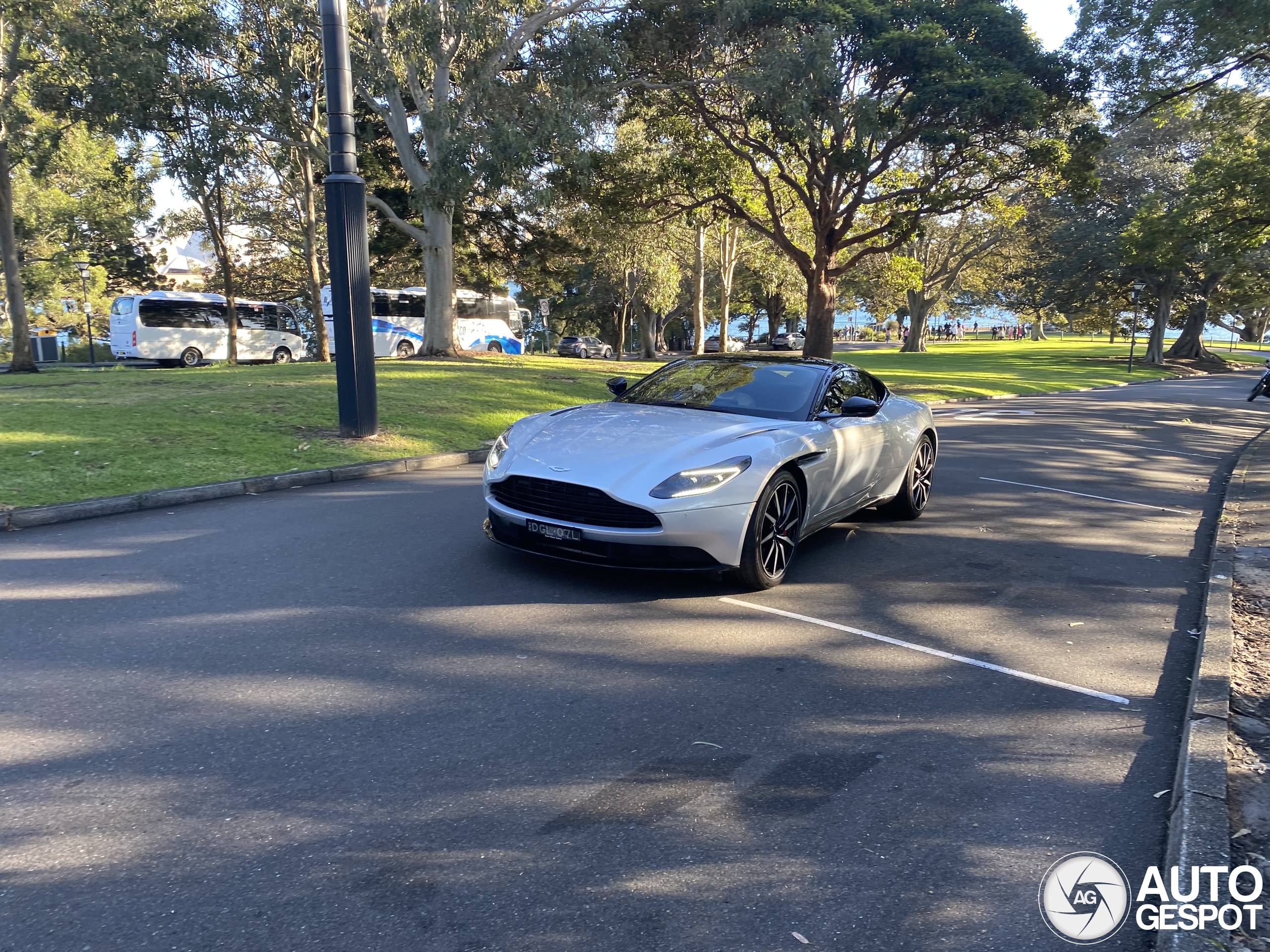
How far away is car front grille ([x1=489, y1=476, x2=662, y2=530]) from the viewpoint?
204 inches

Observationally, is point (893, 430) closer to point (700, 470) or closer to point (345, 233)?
point (700, 470)

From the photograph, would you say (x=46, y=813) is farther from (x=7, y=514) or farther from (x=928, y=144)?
(x=928, y=144)

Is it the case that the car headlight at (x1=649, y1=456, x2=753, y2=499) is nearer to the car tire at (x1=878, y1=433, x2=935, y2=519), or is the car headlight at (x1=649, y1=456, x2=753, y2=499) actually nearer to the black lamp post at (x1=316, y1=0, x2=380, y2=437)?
the car tire at (x1=878, y1=433, x2=935, y2=519)

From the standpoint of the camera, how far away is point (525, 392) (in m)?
17.1

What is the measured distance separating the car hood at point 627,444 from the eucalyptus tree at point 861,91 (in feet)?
46.3

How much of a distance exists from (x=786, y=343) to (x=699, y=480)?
6564 cm

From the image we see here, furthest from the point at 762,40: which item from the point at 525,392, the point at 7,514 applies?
the point at 7,514

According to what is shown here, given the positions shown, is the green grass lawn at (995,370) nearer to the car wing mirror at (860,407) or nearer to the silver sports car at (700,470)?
the silver sports car at (700,470)

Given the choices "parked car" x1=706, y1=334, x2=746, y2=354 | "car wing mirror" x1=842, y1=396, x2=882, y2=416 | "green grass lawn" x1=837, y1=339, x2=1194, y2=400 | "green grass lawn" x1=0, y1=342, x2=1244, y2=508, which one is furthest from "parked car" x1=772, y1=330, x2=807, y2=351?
"car wing mirror" x1=842, y1=396, x2=882, y2=416

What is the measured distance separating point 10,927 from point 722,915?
2004 millimetres

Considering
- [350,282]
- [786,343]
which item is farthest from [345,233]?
[786,343]

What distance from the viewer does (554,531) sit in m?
5.37

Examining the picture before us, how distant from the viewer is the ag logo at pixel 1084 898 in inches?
104

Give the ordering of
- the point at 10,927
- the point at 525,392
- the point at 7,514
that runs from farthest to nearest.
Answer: the point at 525,392 < the point at 7,514 < the point at 10,927
